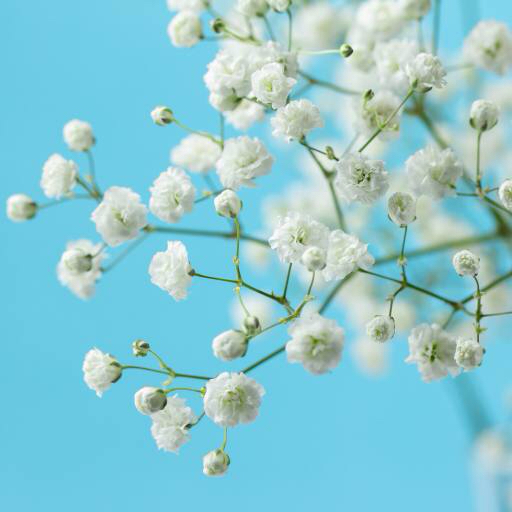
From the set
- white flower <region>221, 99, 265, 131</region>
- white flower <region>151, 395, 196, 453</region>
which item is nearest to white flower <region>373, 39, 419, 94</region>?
white flower <region>221, 99, 265, 131</region>

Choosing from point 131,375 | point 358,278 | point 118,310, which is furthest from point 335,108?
point 118,310

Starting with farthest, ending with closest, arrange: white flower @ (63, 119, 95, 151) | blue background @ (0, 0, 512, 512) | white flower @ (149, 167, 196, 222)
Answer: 1. blue background @ (0, 0, 512, 512)
2. white flower @ (63, 119, 95, 151)
3. white flower @ (149, 167, 196, 222)

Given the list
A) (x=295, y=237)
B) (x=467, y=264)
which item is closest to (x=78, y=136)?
(x=295, y=237)

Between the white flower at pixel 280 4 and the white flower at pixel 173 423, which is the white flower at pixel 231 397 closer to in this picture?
the white flower at pixel 173 423

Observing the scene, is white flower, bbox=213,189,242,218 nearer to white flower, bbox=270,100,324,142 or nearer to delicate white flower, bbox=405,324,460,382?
white flower, bbox=270,100,324,142

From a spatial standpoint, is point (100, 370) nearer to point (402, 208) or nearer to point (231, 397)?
point (231, 397)

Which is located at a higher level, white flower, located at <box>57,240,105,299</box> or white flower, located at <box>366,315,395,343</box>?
white flower, located at <box>57,240,105,299</box>

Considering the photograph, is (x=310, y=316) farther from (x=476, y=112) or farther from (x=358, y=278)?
(x=358, y=278)
